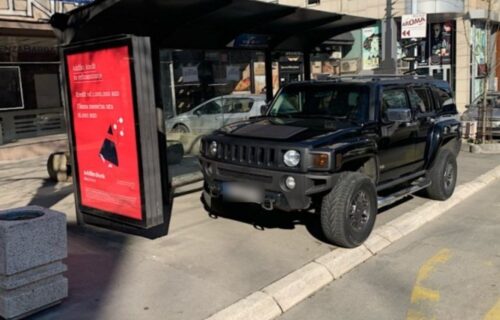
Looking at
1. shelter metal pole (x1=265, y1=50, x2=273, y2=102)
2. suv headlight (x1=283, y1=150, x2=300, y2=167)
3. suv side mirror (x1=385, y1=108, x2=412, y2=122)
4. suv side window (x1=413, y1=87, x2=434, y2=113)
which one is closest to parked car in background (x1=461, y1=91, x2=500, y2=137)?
suv side window (x1=413, y1=87, x2=434, y2=113)

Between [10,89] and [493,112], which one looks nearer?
[493,112]

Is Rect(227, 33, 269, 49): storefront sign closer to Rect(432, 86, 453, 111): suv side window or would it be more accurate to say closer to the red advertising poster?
Rect(432, 86, 453, 111): suv side window

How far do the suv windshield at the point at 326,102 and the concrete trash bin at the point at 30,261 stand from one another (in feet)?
11.6

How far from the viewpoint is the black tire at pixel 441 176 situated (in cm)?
751

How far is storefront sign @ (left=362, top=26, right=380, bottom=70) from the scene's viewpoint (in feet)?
87.4

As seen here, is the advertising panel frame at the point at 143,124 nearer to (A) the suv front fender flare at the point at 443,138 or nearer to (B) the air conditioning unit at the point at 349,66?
(A) the suv front fender flare at the point at 443,138

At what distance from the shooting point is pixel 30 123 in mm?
15328

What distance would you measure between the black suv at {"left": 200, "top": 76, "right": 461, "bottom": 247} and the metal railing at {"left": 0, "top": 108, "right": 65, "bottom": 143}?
10180 millimetres

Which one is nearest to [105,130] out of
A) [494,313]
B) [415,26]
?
[494,313]

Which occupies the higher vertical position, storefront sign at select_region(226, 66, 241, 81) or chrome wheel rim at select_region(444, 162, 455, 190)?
storefront sign at select_region(226, 66, 241, 81)

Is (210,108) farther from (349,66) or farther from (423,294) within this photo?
(349,66)

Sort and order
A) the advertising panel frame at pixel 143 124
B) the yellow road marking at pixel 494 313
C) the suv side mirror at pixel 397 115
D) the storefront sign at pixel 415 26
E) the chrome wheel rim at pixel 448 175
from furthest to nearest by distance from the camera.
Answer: the storefront sign at pixel 415 26 < the chrome wheel rim at pixel 448 175 < the suv side mirror at pixel 397 115 < the advertising panel frame at pixel 143 124 < the yellow road marking at pixel 494 313

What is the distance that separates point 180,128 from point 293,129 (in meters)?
3.36

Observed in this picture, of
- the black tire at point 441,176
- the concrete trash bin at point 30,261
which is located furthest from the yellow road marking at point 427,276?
the concrete trash bin at point 30,261
